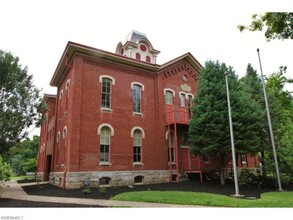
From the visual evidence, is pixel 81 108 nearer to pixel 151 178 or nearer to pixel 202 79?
pixel 151 178

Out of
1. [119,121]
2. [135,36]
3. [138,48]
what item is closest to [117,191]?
[119,121]

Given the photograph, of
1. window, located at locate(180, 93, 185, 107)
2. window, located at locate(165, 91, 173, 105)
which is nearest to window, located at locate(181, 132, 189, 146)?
window, located at locate(180, 93, 185, 107)

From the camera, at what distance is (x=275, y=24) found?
9.48m

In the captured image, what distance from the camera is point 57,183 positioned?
16.4 m

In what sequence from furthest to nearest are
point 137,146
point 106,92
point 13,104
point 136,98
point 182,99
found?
1. point 182,99
2. point 136,98
3. point 137,146
4. point 106,92
5. point 13,104

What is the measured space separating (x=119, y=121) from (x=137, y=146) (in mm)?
2357

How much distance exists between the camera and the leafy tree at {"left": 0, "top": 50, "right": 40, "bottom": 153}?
49.4 ft

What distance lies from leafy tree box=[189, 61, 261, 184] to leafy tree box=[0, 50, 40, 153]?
1171cm

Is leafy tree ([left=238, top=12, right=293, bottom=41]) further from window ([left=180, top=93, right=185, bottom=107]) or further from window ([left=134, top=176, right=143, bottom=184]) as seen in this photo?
window ([left=134, top=176, right=143, bottom=184])

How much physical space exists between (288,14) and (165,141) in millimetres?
11942

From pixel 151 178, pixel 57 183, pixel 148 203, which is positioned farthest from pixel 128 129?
pixel 148 203

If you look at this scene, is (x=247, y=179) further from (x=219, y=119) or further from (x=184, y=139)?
(x=184, y=139)

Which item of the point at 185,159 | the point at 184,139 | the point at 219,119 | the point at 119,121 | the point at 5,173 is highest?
the point at 119,121

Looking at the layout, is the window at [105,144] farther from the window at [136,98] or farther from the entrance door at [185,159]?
the entrance door at [185,159]
